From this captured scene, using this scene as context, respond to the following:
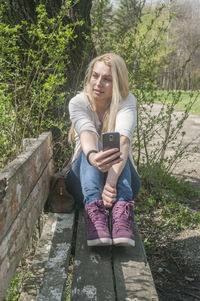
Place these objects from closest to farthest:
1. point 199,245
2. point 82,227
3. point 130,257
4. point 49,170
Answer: point 130,257
point 82,227
point 49,170
point 199,245

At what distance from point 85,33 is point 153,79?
37.9 inches

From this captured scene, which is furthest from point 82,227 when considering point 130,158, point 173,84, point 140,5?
Answer: point 140,5

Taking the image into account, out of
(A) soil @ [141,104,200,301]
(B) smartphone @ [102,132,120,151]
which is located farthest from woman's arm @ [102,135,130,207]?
(A) soil @ [141,104,200,301]

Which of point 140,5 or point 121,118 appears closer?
point 121,118

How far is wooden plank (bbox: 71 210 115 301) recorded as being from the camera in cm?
160


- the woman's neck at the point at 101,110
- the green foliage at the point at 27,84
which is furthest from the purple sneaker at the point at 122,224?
the green foliage at the point at 27,84

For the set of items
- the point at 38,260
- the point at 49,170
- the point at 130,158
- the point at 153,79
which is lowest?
the point at 38,260

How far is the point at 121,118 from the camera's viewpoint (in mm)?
2699

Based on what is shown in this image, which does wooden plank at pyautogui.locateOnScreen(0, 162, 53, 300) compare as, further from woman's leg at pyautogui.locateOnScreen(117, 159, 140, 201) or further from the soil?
the soil

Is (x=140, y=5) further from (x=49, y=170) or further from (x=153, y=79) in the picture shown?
(x=49, y=170)

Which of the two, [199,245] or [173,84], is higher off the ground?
[173,84]

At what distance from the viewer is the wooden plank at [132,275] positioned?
160cm

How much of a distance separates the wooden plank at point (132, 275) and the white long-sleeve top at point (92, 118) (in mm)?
889

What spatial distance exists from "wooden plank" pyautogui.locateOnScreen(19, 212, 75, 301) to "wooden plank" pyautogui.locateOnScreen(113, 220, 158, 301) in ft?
0.94
